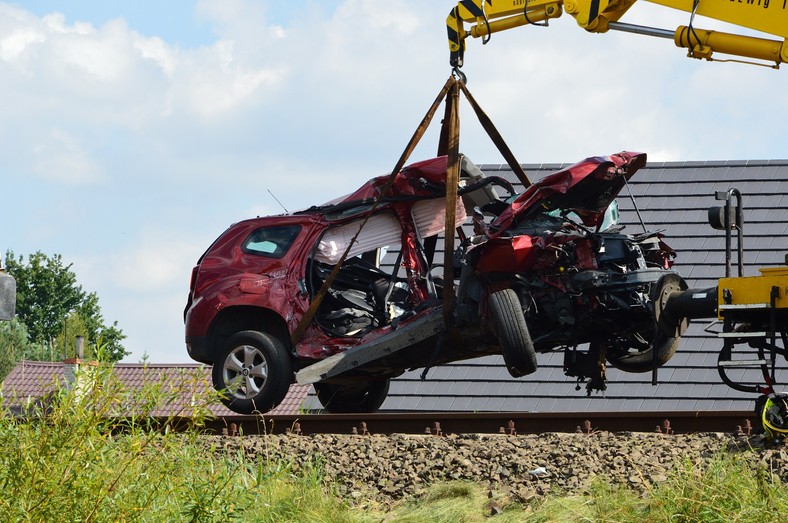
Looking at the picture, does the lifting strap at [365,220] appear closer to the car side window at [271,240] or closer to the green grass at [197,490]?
the car side window at [271,240]

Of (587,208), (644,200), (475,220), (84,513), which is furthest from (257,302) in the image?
(644,200)

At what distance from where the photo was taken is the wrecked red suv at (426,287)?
1077 cm

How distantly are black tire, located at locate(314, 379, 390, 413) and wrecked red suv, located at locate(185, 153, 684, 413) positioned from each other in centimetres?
6

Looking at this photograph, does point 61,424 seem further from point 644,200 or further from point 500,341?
point 644,200

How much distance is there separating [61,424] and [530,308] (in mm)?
4844

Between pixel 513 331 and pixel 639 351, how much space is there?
5.52 ft

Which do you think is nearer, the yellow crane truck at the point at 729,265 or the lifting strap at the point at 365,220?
the yellow crane truck at the point at 729,265

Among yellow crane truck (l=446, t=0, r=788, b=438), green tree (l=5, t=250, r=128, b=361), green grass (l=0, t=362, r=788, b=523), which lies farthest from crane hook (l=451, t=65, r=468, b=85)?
green tree (l=5, t=250, r=128, b=361)

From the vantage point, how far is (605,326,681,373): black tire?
11.5 m

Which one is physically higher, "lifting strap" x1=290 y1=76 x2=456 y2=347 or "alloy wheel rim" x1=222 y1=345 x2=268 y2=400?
"lifting strap" x1=290 y1=76 x2=456 y2=347

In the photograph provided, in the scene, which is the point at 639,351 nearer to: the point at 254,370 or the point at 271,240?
the point at 254,370

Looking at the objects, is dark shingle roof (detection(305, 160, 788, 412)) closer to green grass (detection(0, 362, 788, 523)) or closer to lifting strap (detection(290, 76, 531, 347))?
lifting strap (detection(290, 76, 531, 347))

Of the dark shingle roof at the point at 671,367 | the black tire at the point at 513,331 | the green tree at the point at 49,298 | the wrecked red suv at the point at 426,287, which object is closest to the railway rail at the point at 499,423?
the wrecked red suv at the point at 426,287

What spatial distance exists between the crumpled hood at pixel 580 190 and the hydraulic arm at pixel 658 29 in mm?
1152
